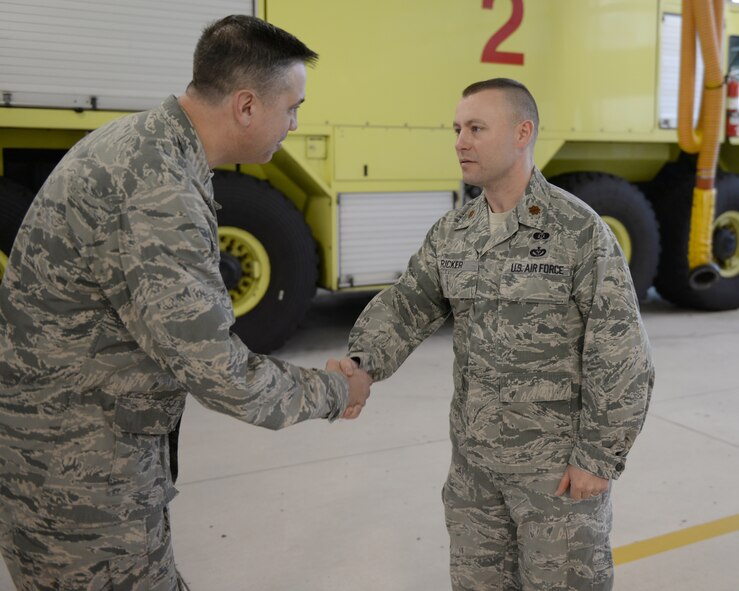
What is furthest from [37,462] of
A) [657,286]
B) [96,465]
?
[657,286]

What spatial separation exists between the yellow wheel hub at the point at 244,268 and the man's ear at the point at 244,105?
3580mm

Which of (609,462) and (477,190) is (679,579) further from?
(477,190)

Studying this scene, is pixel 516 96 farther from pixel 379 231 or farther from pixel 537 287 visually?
pixel 379 231

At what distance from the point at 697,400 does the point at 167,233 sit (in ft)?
13.3

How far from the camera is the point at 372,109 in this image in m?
5.41

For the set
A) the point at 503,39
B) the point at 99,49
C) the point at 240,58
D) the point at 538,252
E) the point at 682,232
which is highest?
the point at 503,39

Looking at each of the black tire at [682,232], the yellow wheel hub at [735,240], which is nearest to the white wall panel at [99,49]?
the black tire at [682,232]

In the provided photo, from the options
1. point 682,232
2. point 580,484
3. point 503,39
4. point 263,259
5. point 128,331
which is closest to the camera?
point 128,331

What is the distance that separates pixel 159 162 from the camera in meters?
1.55

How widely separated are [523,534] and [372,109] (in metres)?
3.95

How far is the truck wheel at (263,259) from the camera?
17.1ft

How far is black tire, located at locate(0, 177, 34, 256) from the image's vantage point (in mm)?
4688

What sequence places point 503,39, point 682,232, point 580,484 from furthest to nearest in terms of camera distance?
point 682,232, point 503,39, point 580,484

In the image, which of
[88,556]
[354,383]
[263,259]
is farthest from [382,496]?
[263,259]
